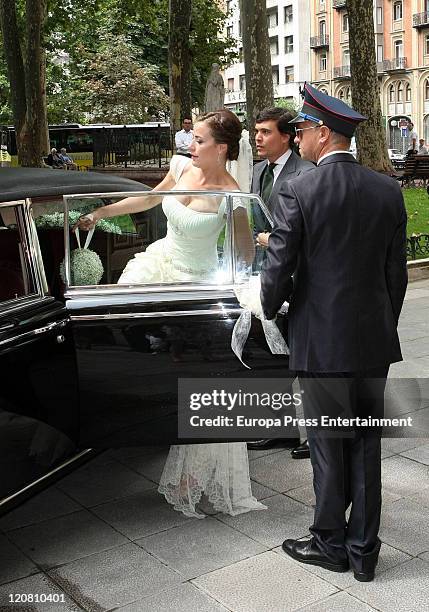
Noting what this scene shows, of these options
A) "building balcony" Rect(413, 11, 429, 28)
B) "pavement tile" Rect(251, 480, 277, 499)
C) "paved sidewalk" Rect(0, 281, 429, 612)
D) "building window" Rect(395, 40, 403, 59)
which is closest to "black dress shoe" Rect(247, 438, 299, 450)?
"paved sidewalk" Rect(0, 281, 429, 612)

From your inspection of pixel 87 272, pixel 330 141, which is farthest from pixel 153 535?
pixel 330 141

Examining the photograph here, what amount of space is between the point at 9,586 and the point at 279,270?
1.83m

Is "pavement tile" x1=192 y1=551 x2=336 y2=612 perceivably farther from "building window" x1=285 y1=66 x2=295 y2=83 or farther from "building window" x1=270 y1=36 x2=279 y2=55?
"building window" x1=270 y1=36 x2=279 y2=55

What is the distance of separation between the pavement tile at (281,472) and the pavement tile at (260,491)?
0.04 meters

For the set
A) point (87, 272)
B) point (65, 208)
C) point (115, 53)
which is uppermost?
point (115, 53)

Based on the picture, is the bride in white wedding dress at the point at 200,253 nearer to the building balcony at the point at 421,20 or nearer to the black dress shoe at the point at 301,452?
the black dress shoe at the point at 301,452

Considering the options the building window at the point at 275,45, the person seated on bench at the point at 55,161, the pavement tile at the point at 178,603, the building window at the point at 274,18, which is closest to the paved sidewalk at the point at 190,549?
the pavement tile at the point at 178,603

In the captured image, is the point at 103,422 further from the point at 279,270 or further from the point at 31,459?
the point at 279,270

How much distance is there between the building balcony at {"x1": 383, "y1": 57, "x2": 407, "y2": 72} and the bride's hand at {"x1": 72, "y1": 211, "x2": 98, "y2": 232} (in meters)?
74.4

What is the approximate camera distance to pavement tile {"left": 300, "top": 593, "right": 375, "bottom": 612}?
136 inches

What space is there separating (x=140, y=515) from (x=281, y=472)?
97cm

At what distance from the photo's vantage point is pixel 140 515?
14.5 ft

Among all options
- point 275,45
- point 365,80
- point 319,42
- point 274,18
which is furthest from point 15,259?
point 274,18

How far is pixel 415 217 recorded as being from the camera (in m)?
15.9
